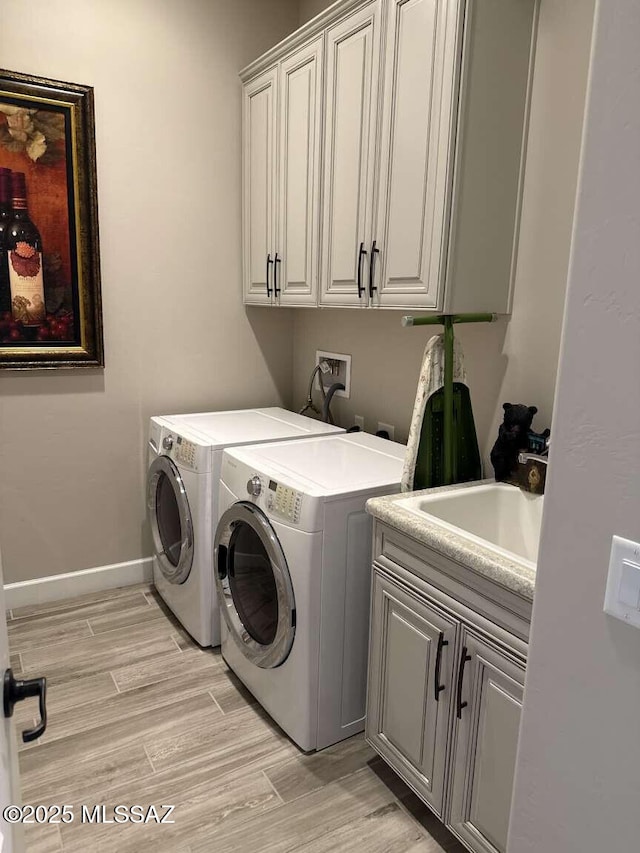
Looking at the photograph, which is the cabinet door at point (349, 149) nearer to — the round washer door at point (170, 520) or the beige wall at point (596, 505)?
the round washer door at point (170, 520)

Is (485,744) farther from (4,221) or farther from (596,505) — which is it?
(4,221)

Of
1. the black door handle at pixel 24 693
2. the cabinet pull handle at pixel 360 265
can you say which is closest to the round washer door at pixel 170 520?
the cabinet pull handle at pixel 360 265

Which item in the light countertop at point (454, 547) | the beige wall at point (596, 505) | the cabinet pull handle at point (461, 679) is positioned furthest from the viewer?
the cabinet pull handle at point (461, 679)

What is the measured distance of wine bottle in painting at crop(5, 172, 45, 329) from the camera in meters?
2.49

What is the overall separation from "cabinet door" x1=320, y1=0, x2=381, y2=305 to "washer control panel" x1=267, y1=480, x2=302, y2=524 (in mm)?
784

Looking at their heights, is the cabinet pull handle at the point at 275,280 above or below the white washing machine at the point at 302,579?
above

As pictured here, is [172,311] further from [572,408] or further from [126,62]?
[572,408]

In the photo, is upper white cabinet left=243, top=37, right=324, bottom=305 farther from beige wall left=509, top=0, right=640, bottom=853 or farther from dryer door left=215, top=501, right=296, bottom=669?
beige wall left=509, top=0, right=640, bottom=853

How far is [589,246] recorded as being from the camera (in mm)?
798

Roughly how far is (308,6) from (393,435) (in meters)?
2.12

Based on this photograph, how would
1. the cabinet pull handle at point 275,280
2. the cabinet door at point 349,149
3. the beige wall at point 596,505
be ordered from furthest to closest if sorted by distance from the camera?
the cabinet pull handle at point 275,280, the cabinet door at point 349,149, the beige wall at point 596,505

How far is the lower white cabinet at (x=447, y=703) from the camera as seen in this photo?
1.37 m

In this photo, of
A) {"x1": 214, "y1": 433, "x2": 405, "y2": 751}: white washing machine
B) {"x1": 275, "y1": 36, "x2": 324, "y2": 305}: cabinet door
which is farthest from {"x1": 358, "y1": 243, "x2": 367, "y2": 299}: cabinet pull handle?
{"x1": 214, "y1": 433, "x2": 405, "y2": 751}: white washing machine

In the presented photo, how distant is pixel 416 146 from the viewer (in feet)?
6.30
